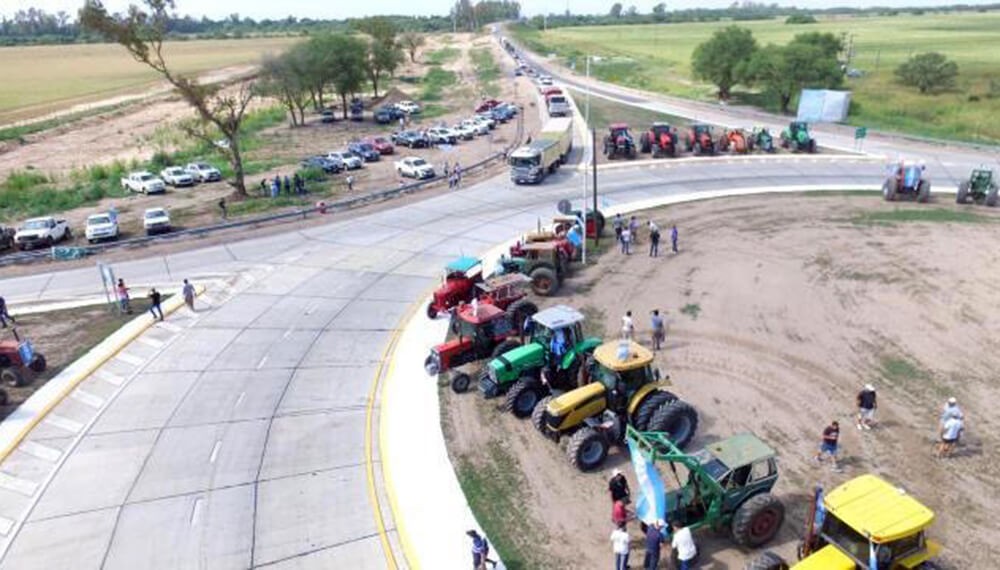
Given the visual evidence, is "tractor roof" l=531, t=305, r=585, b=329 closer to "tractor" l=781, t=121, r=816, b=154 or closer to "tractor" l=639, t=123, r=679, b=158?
"tractor" l=639, t=123, r=679, b=158

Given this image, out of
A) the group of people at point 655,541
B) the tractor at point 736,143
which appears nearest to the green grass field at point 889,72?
the tractor at point 736,143

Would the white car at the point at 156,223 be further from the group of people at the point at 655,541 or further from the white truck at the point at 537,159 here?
the group of people at the point at 655,541

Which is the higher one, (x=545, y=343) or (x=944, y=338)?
(x=545, y=343)

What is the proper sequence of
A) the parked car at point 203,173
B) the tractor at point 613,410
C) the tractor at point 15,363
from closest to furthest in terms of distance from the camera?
the tractor at point 613,410
the tractor at point 15,363
the parked car at point 203,173

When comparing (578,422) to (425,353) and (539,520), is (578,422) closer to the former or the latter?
(539,520)

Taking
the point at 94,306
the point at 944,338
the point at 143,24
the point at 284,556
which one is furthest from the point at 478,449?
the point at 143,24
